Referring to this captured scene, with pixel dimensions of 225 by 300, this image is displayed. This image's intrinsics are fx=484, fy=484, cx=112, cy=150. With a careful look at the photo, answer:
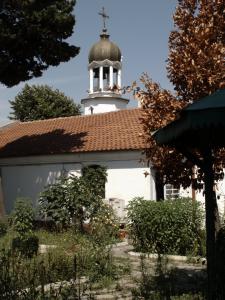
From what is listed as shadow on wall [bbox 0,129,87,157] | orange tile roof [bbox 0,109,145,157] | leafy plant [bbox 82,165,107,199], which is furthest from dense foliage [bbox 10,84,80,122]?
leafy plant [bbox 82,165,107,199]

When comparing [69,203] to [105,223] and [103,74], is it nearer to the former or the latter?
[105,223]

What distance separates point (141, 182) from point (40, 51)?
6882 millimetres

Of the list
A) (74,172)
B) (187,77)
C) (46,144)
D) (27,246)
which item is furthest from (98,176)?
(187,77)

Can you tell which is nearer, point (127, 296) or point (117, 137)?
point (127, 296)

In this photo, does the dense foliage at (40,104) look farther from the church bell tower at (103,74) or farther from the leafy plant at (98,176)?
the leafy plant at (98,176)

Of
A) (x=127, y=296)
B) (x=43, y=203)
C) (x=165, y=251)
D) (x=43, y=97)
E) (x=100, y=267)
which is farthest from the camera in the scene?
(x=43, y=97)

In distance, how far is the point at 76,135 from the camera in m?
24.9

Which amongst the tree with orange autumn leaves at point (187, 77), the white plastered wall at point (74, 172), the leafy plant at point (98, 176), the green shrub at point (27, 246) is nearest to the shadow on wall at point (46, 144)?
the white plastered wall at point (74, 172)

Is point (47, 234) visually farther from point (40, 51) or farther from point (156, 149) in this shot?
point (156, 149)

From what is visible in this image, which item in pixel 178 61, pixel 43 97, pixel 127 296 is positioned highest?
pixel 43 97

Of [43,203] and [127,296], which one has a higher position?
[43,203]

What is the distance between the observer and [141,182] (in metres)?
20.8

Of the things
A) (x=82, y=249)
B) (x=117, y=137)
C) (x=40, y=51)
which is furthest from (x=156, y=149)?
(x=117, y=137)

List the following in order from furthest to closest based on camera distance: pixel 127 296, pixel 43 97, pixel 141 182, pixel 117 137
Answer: pixel 43 97 → pixel 117 137 → pixel 141 182 → pixel 127 296
